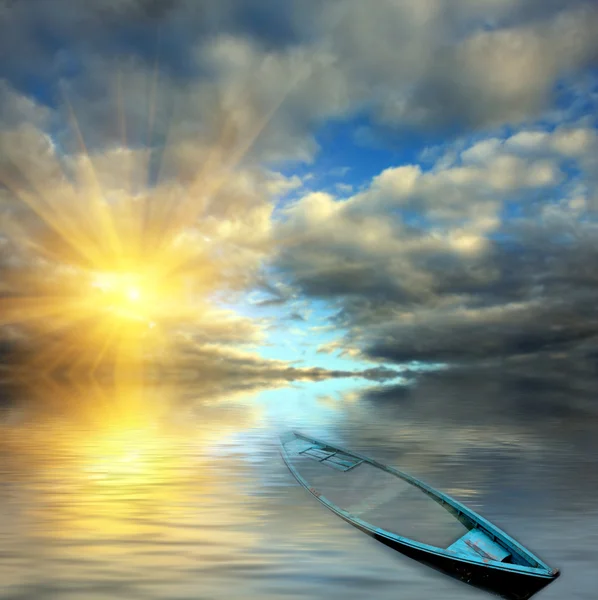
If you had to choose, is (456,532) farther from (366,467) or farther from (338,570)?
(366,467)

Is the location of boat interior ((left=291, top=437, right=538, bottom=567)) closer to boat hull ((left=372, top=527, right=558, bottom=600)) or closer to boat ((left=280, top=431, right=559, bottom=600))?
boat ((left=280, top=431, right=559, bottom=600))

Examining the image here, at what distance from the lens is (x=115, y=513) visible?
27.8 metres

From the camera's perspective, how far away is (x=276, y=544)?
22.9 m

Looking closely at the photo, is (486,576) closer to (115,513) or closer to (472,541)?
(472,541)

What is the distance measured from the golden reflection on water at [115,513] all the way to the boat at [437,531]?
6.25 m

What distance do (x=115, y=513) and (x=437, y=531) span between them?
18.2 m

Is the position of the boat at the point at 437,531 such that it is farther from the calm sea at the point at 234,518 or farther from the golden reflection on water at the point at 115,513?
the golden reflection on water at the point at 115,513

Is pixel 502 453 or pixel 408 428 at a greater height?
pixel 408 428

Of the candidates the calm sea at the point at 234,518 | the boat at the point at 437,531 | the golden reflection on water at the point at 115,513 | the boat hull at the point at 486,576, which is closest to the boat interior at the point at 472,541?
the boat at the point at 437,531

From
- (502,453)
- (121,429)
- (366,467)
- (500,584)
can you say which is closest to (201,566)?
(500,584)

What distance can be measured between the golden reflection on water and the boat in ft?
20.5

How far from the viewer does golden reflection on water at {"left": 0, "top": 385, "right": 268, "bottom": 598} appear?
20.1 metres

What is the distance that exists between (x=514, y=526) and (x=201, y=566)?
17.0 metres

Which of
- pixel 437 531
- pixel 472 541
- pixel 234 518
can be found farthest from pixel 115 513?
pixel 472 541
